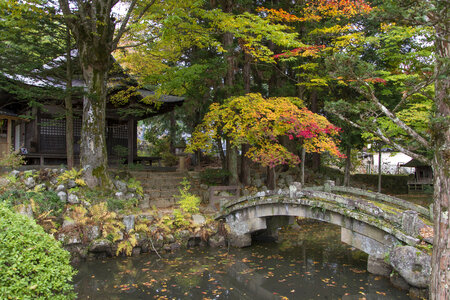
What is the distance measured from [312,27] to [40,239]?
1542 centimetres

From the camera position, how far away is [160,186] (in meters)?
15.9

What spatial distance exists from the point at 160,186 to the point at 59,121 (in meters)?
6.53

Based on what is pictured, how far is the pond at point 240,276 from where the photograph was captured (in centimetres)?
833

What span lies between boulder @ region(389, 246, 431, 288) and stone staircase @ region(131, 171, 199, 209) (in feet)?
30.9

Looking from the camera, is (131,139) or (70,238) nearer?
(70,238)

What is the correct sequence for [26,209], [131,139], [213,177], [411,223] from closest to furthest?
[411,223], [26,209], [213,177], [131,139]

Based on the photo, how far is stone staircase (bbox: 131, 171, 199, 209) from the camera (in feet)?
47.8

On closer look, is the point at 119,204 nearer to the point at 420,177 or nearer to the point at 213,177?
the point at 213,177

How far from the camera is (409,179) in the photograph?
2416cm

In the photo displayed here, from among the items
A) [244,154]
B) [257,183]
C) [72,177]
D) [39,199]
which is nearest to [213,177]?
[244,154]

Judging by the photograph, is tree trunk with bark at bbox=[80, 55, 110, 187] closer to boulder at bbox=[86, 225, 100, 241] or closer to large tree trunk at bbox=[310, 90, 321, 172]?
boulder at bbox=[86, 225, 100, 241]

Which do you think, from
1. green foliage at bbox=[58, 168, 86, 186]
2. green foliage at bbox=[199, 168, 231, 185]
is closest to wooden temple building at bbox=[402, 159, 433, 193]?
green foliage at bbox=[199, 168, 231, 185]

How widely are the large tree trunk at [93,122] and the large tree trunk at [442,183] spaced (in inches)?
447

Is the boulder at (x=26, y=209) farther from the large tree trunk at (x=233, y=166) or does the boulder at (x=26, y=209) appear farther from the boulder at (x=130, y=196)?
the large tree trunk at (x=233, y=166)
